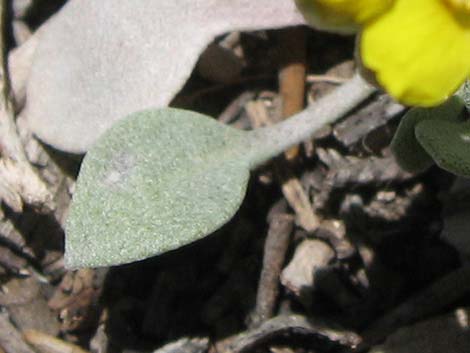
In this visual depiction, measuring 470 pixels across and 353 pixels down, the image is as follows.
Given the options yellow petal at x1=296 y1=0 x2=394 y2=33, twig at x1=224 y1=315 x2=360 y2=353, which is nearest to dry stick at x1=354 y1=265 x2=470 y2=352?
twig at x1=224 y1=315 x2=360 y2=353

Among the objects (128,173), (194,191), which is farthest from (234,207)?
(128,173)

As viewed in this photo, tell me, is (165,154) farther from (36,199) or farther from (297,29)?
(297,29)

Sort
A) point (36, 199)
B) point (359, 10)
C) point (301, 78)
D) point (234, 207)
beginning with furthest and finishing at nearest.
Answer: point (301, 78) < point (36, 199) < point (234, 207) < point (359, 10)

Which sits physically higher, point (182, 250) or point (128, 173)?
point (128, 173)

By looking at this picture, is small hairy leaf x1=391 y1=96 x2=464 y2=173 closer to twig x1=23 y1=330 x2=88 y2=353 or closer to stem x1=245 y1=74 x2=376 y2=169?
stem x1=245 y1=74 x2=376 y2=169

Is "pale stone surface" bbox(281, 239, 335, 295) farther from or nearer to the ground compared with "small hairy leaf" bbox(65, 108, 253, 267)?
nearer to the ground

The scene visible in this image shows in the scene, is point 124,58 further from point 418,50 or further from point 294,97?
point 418,50
